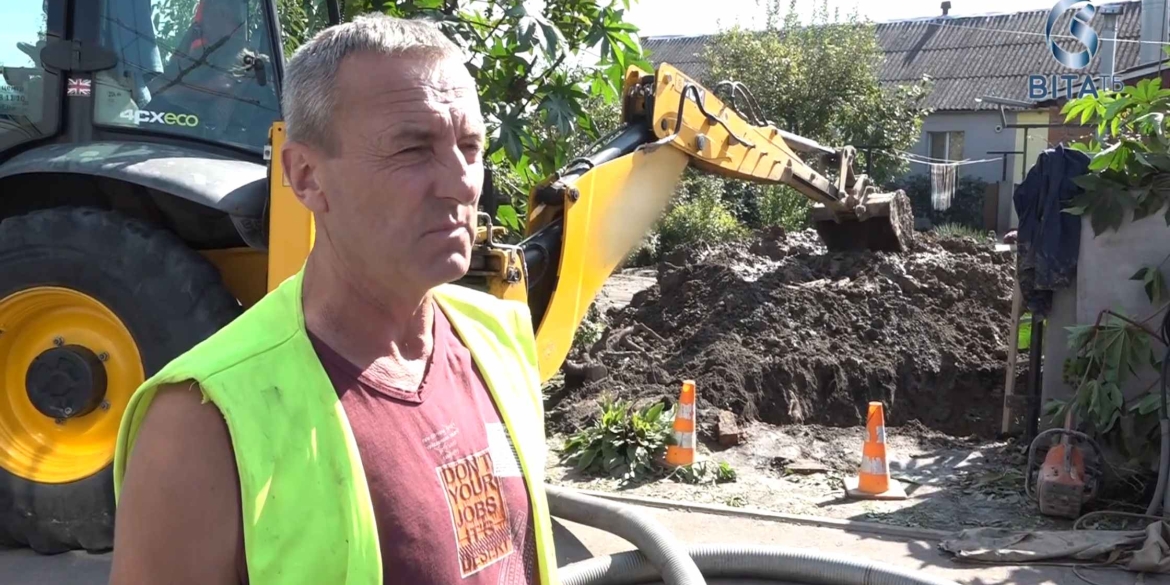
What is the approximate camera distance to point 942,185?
2584 centimetres

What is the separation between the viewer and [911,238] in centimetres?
1205

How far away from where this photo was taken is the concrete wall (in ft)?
20.3

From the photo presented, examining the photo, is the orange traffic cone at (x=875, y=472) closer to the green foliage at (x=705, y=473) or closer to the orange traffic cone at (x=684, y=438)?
the green foliage at (x=705, y=473)

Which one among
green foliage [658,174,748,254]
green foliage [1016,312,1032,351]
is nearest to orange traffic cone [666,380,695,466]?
green foliage [1016,312,1032,351]

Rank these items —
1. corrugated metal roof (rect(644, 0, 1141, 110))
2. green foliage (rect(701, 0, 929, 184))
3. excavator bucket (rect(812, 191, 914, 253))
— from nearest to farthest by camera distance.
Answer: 1. excavator bucket (rect(812, 191, 914, 253))
2. green foliage (rect(701, 0, 929, 184))
3. corrugated metal roof (rect(644, 0, 1141, 110))

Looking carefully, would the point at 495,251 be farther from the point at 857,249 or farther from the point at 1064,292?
the point at 857,249

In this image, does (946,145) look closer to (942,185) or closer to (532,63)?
(942,185)

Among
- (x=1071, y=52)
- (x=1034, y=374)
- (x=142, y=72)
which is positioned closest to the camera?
(x=142, y=72)

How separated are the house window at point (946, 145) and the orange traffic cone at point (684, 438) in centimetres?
2458

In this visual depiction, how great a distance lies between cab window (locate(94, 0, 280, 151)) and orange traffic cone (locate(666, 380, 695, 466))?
292 centimetres

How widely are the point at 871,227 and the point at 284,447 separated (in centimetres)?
1090

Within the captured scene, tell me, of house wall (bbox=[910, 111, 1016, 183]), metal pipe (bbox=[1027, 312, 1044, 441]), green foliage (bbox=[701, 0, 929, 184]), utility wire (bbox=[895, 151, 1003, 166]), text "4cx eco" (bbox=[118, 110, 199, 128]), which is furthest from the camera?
house wall (bbox=[910, 111, 1016, 183])

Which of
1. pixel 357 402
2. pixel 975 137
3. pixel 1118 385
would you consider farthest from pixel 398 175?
pixel 975 137

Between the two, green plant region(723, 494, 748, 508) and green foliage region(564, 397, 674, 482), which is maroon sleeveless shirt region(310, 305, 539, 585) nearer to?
green plant region(723, 494, 748, 508)
